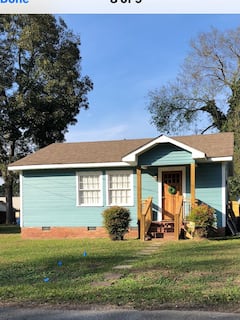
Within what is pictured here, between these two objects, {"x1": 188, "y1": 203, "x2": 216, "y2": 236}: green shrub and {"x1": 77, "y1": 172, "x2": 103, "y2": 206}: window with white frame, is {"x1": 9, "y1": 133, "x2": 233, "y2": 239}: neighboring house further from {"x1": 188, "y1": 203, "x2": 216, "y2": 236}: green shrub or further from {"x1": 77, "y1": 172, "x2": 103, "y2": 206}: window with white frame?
{"x1": 188, "y1": 203, "x2": 216, "y2": 236}: green shrub

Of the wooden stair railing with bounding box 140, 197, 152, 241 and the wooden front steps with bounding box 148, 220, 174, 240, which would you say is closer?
the wooden stair railing with bounding box 140, 197, 152, 241

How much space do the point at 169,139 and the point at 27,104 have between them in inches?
663

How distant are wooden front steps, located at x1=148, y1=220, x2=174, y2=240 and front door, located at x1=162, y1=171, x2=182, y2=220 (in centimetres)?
74

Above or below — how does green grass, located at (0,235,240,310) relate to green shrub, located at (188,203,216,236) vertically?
below

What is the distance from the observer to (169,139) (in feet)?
51.0

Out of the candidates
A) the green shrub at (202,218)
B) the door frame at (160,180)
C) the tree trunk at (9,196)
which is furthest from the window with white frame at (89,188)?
the tree trunk at (9,196)

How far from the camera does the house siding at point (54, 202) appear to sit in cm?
1772

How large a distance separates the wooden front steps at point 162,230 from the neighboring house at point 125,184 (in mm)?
36

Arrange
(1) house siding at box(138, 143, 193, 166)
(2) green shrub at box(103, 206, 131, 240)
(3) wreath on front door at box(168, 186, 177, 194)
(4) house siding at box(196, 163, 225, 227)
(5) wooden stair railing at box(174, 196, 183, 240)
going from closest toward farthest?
(5) wooden stair railing at box(174, 196, 183, 240)
(2) green shrub at box(103, 206, 131, 240)
(1) house siding at box(138, 143, 193, 166)
(4) house siding at box(196, 163, 225, 227)
(3) wreath on front door at box(168, 186, 177, 194)

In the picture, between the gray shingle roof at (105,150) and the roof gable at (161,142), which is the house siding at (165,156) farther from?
the gray shingle roof at (105,150)

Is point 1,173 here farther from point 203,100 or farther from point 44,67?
point 203,100

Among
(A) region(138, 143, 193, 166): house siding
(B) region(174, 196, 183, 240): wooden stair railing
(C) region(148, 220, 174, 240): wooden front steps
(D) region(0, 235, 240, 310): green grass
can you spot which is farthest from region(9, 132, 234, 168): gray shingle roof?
(D) region(0, 235, 240, 310): green grass

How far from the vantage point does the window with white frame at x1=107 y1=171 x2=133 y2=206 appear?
17359mm

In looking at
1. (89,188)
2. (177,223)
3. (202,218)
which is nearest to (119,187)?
(89,188)
